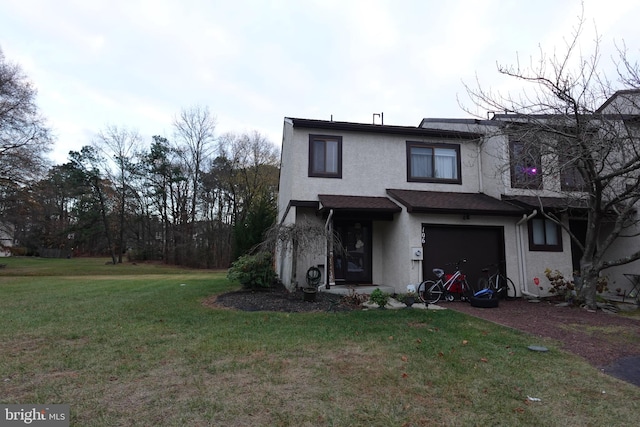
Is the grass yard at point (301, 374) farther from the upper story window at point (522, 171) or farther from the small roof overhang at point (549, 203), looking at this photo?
the upper story window at point (522, 171)

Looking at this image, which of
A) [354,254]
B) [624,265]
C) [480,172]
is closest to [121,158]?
[354,254]

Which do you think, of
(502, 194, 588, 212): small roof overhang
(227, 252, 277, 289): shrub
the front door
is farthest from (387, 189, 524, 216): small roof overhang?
(227, 252, 277, 289): shrub

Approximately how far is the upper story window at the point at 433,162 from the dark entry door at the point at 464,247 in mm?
2069

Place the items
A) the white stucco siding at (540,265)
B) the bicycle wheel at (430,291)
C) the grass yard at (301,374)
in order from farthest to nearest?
1. the white stucco siding at (540,265)
2. the bicycle wheel at (430,291)
3. the grass yard at (301,374)

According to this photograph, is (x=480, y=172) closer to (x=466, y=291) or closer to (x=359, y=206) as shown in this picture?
(x=466, y=291)

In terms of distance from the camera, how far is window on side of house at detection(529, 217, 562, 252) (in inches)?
369

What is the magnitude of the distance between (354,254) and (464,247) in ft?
10.3

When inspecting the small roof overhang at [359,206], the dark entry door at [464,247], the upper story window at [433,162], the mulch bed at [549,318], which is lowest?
the mulch bed at [549,318]

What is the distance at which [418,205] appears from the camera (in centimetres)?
875

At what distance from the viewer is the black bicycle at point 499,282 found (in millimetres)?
8930

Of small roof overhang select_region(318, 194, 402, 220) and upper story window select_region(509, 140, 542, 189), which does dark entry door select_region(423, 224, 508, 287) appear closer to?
small roof overhang select_region(318, 194, 402, 220)

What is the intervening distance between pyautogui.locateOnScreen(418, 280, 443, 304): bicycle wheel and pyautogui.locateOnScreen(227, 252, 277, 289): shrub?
4.21 meters

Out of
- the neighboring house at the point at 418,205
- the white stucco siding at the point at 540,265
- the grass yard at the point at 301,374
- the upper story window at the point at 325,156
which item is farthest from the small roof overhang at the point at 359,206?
the white stucco siding at the point at 540,265

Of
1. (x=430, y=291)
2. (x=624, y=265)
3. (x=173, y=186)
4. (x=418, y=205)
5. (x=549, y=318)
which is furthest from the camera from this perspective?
(x=173, y=186)
